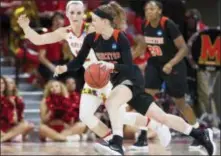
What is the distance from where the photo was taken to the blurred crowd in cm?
1127

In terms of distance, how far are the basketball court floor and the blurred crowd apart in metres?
0.56

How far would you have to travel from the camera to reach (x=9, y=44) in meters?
14.0

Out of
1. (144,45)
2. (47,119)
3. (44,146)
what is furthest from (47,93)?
(144,45)

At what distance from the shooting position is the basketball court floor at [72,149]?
8938mm

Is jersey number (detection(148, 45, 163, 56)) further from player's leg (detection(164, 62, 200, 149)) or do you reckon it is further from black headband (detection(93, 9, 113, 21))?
black headband (detection(93, 9, 113, 21))

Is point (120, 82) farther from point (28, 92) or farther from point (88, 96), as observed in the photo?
point (28, 92)

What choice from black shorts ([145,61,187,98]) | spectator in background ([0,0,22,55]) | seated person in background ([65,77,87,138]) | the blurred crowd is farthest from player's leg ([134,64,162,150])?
spectator in background ([0,0,22,55])

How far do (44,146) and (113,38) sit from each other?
139 inches

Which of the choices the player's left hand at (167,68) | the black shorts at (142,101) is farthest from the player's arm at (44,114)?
the black shorts at (142,101)

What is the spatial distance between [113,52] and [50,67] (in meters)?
5.13

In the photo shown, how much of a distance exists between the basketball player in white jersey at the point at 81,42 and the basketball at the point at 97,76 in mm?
194

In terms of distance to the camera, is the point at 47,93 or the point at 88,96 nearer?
the point at 88,96

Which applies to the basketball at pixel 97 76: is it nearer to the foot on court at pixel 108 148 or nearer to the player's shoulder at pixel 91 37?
the player's shoulder at pixel 91 37

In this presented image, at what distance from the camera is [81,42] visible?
→ 7.72 meters
